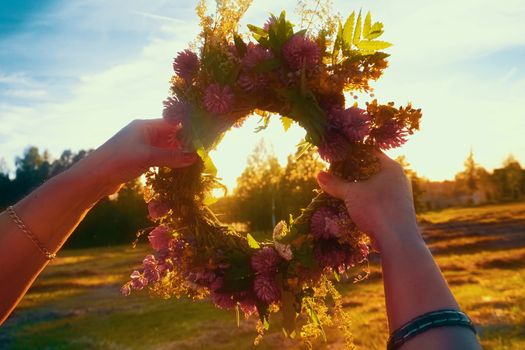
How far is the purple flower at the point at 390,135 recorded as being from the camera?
12.6 ft

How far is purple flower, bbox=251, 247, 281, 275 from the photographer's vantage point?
14.1 ft

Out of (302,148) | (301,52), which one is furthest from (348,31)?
(302,148)

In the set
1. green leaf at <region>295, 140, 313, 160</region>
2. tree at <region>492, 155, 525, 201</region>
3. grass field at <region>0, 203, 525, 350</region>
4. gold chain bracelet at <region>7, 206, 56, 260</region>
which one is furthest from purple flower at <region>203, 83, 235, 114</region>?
tree at <region>492, 155, 525, 201</region>

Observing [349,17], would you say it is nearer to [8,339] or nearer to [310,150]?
[310,150]

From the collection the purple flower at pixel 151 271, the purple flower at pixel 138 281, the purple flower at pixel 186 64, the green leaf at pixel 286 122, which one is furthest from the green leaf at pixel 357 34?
the purple flower at pixel 138 281

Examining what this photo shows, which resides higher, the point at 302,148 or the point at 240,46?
the point at 240,46

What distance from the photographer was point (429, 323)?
2.28m

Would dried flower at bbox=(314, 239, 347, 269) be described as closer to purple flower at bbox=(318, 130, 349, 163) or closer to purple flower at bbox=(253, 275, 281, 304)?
purple flower at bbox=(253, 275, 281, 304)

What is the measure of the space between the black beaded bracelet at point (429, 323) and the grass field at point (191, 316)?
9.49 m

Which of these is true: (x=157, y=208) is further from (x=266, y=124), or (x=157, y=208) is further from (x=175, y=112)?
(x=266, y=124)

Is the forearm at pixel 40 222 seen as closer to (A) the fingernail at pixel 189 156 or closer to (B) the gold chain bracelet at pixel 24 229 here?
(B) the gold chain bracelet at pixel 24 229

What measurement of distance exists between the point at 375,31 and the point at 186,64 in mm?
1505

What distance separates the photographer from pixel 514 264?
23984 millimetres

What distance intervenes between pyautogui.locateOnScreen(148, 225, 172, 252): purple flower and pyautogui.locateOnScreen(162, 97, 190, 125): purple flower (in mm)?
1006
